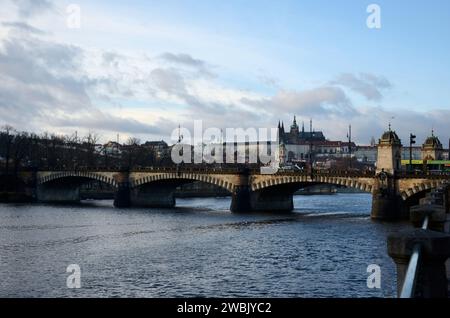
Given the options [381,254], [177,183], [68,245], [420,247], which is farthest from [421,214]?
[177,183]

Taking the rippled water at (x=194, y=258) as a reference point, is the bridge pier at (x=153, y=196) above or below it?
above

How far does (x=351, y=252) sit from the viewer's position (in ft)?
106

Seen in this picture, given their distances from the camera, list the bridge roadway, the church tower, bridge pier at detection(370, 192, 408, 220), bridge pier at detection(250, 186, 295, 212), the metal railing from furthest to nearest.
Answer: the church tower → bridge pier at detection(250, 186, 295, 212) → the bridge roadway → bridge pier at detection(370, 192, 408, 220) → the metal railing

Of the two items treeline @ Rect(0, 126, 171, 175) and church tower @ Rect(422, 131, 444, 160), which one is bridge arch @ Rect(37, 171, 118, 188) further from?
church tower @ Rect(422, 131, 444, 160)

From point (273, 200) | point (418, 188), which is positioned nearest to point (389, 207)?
point (418, 188)

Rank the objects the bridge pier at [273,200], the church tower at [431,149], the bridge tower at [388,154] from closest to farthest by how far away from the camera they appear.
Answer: the bridge tower at [388,154]
the bridge pier at [273,200]
the church tower at [431,149]

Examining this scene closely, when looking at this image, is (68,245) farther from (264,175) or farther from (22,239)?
(264,175)

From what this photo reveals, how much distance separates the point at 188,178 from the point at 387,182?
82.8 feet

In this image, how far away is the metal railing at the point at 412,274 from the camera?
17.7ft

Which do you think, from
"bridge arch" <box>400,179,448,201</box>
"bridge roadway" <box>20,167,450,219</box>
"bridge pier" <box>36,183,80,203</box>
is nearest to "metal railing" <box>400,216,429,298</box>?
"bridge roadway" <box>20,167,450,219</box>

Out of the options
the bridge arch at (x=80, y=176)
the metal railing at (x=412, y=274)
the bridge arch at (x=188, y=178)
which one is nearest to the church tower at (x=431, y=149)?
the bridge arch at (x=188, y=178)

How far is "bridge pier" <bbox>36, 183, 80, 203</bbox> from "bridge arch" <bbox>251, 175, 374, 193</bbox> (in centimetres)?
3742

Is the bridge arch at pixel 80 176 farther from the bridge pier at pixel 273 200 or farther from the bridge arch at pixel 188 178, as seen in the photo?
the bridge pier at pixel 273 200

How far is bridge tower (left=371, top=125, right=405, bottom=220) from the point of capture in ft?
189
